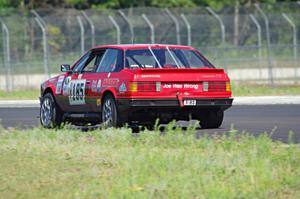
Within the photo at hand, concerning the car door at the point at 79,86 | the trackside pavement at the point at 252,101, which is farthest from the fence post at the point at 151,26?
the car door at the point at 79,86

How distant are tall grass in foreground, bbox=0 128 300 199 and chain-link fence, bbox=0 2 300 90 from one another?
23.9 meters

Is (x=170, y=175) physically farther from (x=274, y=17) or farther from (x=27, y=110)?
(x=274, y=17)

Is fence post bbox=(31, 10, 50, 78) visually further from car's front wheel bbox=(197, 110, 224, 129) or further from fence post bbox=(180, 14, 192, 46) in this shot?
car's front wheel bbox=(197, 110, 224, 129)

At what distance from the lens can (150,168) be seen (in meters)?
11.3

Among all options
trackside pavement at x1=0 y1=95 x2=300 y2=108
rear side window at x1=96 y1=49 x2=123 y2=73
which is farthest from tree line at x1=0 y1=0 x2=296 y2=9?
rear side window at x1=96 y1=49 x2=123 y2=73

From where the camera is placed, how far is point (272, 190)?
10.2m

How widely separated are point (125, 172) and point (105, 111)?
5980mm

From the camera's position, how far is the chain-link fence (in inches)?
1486

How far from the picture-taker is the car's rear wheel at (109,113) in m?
16.6

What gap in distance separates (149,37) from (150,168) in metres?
27.2

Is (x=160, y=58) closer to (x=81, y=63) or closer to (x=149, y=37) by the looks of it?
(x=81, y=63)

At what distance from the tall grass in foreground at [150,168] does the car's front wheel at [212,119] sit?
3.72 meters

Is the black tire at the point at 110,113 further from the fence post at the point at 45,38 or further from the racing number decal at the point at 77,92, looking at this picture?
the fence post at the point at 45,38

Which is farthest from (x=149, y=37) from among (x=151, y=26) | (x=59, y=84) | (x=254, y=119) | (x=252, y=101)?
(x=59, y=84)
